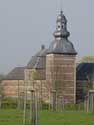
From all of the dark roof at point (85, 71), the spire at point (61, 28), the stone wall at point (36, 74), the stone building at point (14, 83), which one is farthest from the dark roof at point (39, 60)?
the spire at point (61, 28)

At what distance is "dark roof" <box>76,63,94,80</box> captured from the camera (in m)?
95.4

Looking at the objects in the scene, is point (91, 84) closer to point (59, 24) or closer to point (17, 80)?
point (59, 24)

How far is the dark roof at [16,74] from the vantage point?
10856cm

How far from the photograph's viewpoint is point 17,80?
107188 mm

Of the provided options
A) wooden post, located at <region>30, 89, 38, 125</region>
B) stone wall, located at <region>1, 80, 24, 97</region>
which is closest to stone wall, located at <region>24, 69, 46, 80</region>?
stone wall, located at <region>1, 80, 24, 97</region>

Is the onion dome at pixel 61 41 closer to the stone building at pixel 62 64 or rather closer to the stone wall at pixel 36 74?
the stone building at pixel 62 64

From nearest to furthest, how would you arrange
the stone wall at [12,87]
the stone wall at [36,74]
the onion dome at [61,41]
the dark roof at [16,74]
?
the onion dome at [61,41]
the stone wall at [36,74]
the stone wall at [12,87]
the dark roof at [16,74]

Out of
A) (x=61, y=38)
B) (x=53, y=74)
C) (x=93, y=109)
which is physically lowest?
(x=93, y=109)

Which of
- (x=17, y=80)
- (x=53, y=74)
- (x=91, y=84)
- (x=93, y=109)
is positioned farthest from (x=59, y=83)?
(x=93, y=109)

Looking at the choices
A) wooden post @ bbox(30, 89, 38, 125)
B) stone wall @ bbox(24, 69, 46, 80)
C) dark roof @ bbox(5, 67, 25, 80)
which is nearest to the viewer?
wooden post @ bbox(30, 89, 38, 125)

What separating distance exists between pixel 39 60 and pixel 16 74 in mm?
10375

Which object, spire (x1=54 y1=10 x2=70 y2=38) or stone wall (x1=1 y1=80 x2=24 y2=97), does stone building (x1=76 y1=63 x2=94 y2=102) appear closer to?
spire (x1=54 y1=10 x2=70 y2=38)

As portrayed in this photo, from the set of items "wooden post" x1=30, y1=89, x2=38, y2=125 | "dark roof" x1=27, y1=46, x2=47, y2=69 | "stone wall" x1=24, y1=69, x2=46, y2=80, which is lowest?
"wooden post" x1=30, y1=89, x2=38, y2=125

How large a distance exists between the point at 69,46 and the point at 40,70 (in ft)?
39.6
